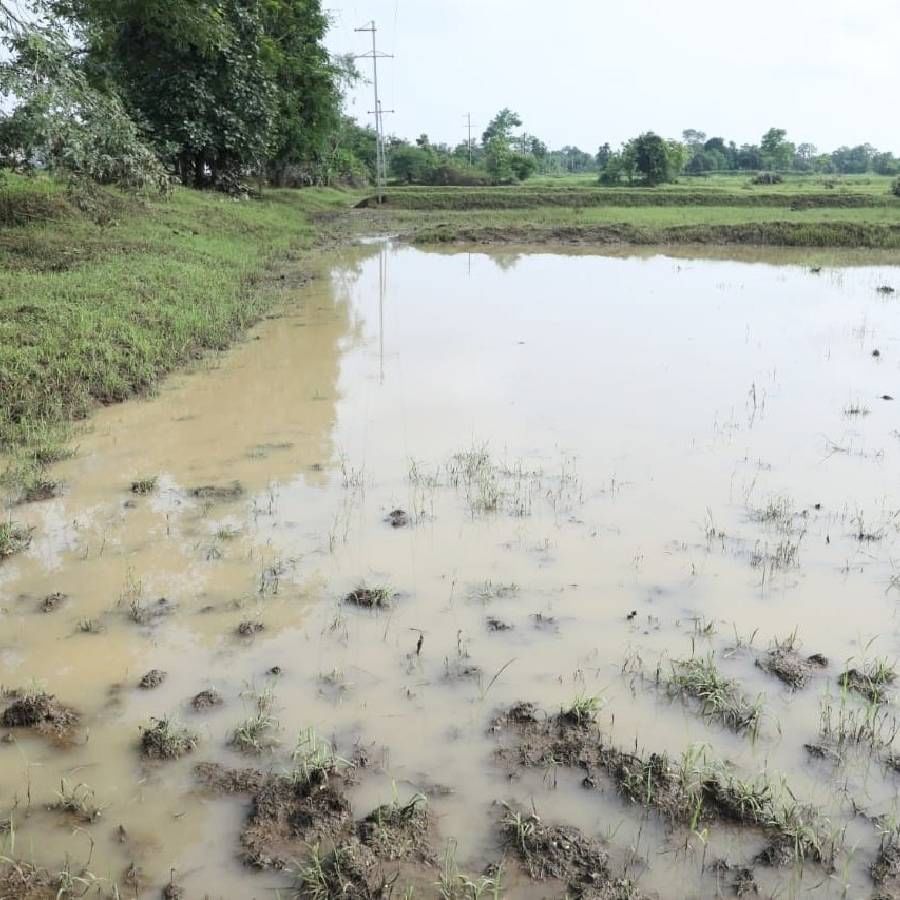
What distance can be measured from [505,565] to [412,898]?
7.33ft

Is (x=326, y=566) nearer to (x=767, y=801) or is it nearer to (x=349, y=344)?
(x=767, y=801)

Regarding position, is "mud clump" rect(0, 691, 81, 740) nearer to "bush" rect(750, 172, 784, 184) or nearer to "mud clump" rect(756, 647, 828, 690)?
"mud clump" rect(756, 647, 828, 690)

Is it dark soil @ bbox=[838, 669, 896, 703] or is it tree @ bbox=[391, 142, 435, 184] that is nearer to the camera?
dark soil @ bbox=[838, 669, 896, 703]

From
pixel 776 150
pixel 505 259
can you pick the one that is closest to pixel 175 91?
pixel 505 259

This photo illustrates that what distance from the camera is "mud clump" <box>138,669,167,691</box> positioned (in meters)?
3.45

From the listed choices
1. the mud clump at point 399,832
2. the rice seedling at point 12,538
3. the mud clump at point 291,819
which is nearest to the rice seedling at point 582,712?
the mud clump at point 399,832

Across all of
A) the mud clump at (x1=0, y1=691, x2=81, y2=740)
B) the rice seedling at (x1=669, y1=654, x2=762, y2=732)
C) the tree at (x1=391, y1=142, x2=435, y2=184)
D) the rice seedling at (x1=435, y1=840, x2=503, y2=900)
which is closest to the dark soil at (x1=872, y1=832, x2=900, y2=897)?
the rice seedling at (x1=669, y1=654, x2=762, y2=732)

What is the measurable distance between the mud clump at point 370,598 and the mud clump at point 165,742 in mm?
1150

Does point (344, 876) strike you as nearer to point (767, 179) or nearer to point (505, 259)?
point (505, 259)

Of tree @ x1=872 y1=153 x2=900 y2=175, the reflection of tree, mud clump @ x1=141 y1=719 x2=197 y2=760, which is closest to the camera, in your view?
mud clump @ x1=141 y1=719 x2=197 y2=760

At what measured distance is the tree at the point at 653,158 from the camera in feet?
148

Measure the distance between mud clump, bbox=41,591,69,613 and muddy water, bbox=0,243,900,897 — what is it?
5cm

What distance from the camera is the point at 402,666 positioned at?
3.62 metres

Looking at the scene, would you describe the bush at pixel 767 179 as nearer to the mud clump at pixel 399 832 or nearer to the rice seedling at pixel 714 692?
the rice seedling at pixel 714 692
